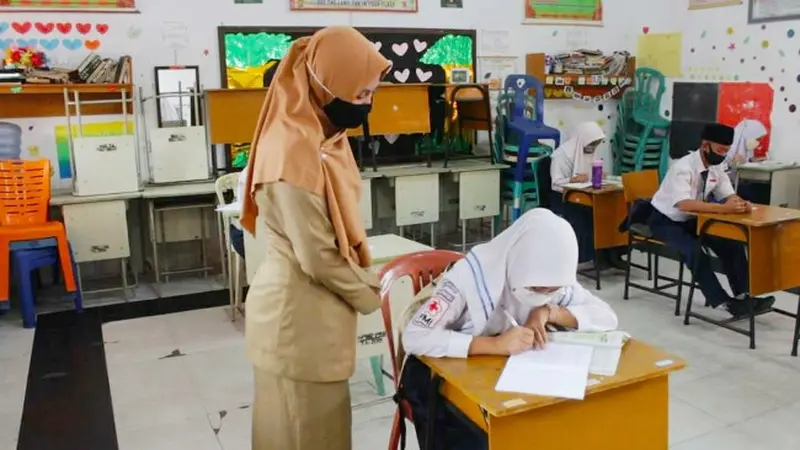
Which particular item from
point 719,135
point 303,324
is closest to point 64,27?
point 303,324

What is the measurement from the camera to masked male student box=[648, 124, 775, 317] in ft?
14.3

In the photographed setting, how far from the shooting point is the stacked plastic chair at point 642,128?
7363 mm

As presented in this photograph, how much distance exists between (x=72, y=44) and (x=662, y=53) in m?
5.77

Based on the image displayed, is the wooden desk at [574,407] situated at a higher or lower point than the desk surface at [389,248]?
lower

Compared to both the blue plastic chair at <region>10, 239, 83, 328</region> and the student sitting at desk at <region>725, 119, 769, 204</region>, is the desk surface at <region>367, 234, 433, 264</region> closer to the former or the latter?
the blue plastic chair at <region>10, 239, 83, 328</region>

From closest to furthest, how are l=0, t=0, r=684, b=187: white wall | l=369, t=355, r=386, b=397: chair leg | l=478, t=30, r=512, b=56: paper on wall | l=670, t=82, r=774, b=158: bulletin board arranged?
l=369, t=355, r=386, b=397: chair leg
l=0, t=0, r=684, b=187: white wall
l=670, t=82, r=774, b=158: bulletin board
l=478, t=30, r=512, b=56: paper on wall

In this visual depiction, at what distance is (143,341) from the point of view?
4324 mm

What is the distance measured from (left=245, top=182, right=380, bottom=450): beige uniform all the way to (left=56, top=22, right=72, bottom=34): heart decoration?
167 inches

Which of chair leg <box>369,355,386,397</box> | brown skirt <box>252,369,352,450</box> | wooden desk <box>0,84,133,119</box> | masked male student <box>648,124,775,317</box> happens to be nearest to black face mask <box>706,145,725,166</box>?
masked male student <box>648,124,775,317</box>

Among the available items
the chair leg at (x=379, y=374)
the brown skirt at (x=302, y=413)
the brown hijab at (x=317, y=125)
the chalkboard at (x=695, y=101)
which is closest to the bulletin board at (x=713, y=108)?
the chalkboard at (x=695, y=101)

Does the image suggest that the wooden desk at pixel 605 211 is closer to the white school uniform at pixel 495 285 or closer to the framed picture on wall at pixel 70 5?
the white school uniform at pixel 495 285

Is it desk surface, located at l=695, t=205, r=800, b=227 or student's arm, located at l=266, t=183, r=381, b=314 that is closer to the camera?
student's arm, located at l=266, t=183, r=381, b=314

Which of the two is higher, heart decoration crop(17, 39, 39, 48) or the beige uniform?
heart decoration crop(17, 39, 39, 48)

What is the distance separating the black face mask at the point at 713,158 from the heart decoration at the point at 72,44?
176 inches
